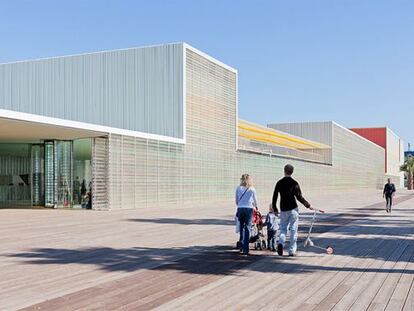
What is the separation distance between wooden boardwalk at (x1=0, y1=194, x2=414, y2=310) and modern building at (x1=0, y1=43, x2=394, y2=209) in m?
8.81

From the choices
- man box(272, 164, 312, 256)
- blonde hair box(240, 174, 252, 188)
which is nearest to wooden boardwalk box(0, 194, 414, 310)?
man box(272, 164, 312, 256)

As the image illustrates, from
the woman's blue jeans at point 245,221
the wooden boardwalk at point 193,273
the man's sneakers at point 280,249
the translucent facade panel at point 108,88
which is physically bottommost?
the wooden boardwalk at point 193,273

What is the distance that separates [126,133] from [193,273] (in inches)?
682

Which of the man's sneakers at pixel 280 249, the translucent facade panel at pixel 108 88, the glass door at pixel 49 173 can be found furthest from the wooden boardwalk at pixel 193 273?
the translucent facade panel at pixel 108 88

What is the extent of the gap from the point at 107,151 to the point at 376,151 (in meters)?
82.8

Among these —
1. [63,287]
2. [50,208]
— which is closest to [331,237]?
[63,287]

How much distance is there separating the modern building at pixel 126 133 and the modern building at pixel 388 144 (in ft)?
242

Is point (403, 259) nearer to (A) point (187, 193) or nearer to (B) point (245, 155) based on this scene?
(A) point (187, 193)

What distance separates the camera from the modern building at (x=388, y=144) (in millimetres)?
111119

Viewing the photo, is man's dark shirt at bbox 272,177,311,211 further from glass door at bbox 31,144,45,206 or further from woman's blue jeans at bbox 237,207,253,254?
glass door at bbox 31,144,45,206

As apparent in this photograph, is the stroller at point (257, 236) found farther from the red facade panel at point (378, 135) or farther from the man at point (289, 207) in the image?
the red facade panel at point (378, 135)

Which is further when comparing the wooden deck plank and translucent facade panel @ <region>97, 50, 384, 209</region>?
translucent facade panel @ <region>97, 50, 384, 209</region>

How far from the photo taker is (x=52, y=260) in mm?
9109

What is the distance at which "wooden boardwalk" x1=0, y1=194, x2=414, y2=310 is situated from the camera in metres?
6.07
